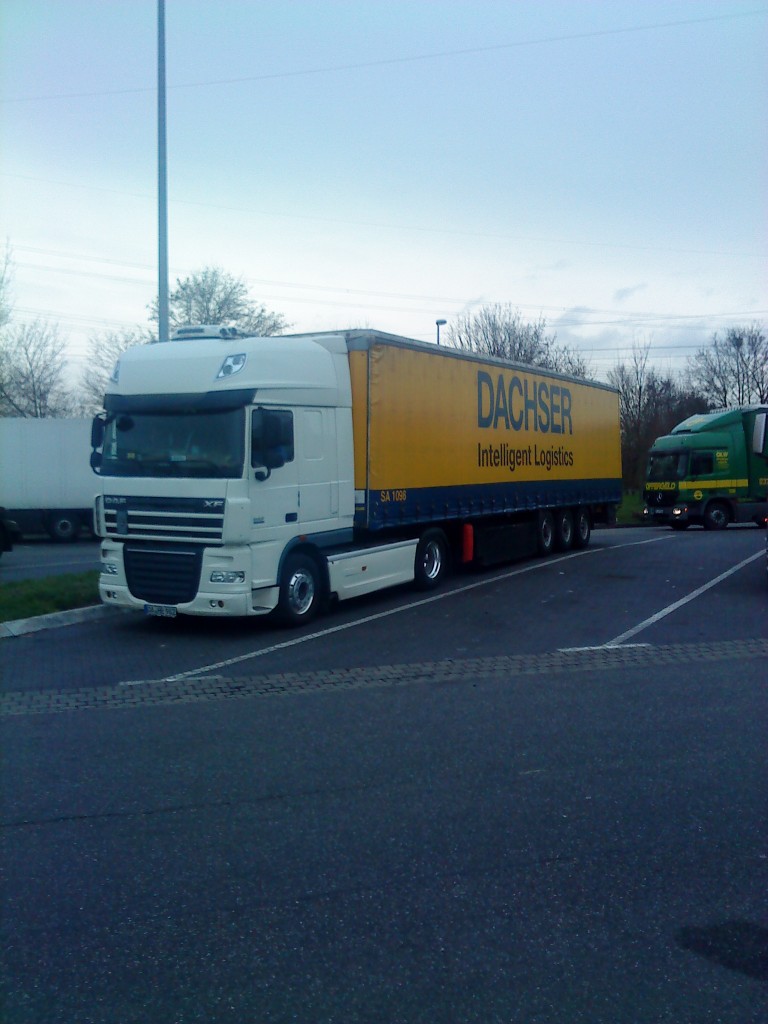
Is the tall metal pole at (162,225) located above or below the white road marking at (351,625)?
above

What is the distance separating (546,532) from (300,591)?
9.40m

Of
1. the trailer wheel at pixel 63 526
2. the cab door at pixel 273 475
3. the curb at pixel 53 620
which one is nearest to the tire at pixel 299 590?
the cab door at pixel 273 475

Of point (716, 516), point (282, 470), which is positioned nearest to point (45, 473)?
point (282, 470)

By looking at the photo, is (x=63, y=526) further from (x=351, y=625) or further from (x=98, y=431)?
(x=351, y=625)

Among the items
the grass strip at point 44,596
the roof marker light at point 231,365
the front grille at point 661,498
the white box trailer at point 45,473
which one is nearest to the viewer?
the roof marker light at point 231,365

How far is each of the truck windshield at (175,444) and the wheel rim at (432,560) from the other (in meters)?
5.17

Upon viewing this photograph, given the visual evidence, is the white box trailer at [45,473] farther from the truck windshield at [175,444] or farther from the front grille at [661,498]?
the front grille at [661,498]

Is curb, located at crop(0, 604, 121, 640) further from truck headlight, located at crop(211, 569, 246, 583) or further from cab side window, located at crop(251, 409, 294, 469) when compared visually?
cab side window, located at crop(251, 409, 294, 469)

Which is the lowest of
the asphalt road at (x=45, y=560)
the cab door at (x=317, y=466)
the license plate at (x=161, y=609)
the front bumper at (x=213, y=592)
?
the asphalt road at (x=45, y=560)

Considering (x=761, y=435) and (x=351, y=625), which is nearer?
(x=351, y=625)

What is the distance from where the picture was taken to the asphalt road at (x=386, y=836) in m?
3.87

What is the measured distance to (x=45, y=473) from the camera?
28.0 m

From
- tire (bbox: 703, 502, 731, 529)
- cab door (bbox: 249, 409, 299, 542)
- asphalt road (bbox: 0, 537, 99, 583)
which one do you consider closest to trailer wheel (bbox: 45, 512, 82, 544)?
asphalt road (bbox: 0, 537, 99, 583)

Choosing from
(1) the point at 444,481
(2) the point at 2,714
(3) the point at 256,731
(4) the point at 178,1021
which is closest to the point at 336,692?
(3) the point at 256,731
